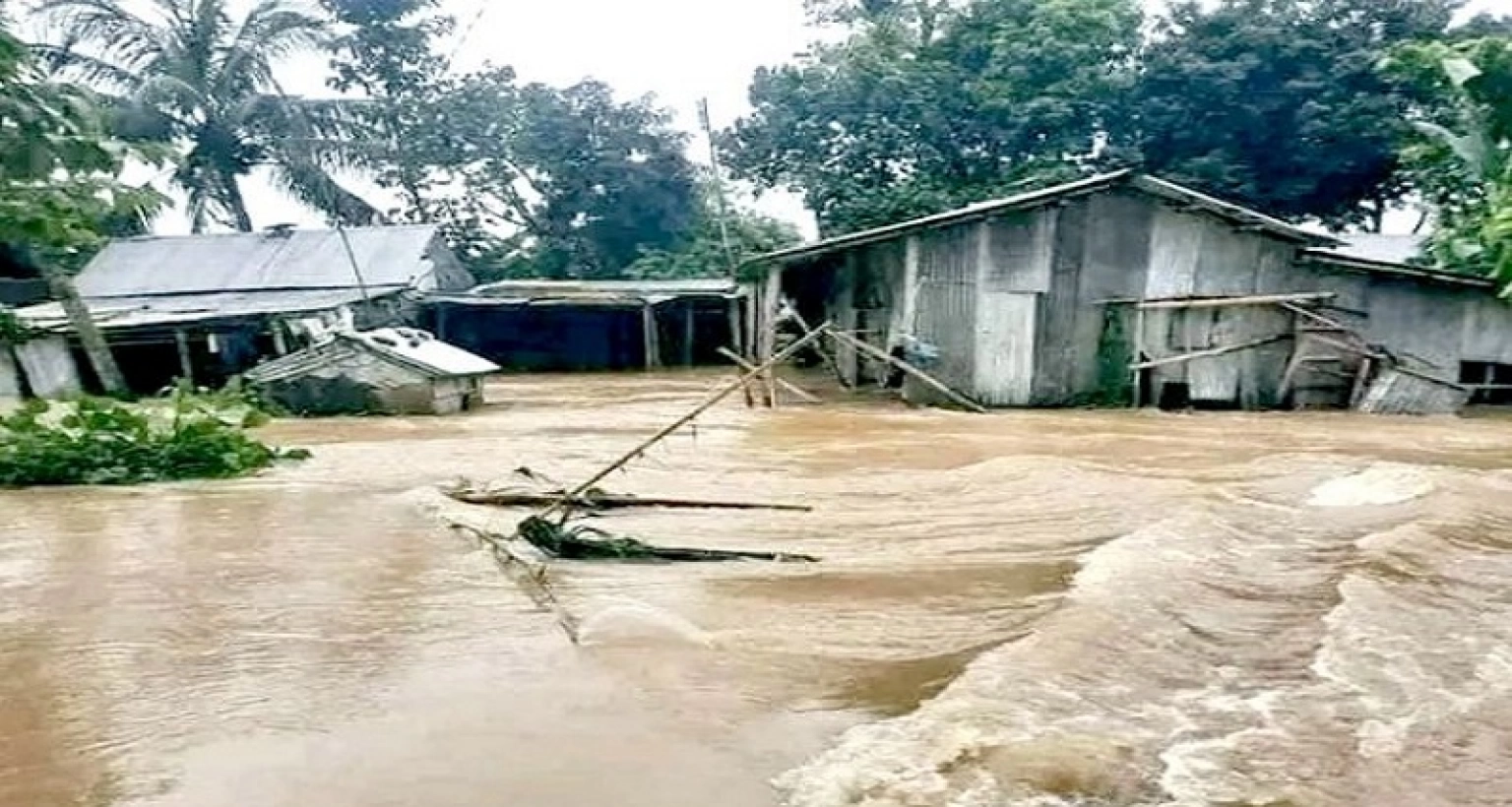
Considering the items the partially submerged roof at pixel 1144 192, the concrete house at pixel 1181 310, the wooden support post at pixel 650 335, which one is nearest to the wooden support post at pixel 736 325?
the wooden support post at pixel 650 335

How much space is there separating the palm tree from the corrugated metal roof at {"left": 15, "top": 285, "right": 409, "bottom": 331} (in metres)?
3.41

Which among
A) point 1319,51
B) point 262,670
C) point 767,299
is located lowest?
point 262,670

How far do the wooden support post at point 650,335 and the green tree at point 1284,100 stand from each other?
11.4m

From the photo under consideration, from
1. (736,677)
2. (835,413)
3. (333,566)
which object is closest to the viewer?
(736,677)

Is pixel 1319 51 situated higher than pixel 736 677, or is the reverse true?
pixel 1319 51

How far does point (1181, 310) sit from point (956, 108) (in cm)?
1252

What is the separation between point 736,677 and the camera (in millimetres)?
5992

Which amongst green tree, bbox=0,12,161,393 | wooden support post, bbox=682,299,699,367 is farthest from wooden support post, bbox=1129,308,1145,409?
wooden support post, bbox=682,299,699,367

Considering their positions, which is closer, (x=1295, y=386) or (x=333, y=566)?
(x=333, y=566)

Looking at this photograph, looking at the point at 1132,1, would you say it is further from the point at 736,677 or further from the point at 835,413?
the point at 736,677

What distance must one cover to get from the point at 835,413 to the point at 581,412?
13.0ft

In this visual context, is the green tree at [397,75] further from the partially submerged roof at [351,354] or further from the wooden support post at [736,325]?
the partially submerged roof at [351,354]

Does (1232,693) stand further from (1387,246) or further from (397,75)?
(397,75)

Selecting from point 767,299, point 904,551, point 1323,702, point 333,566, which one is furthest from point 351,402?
point 1323,702
